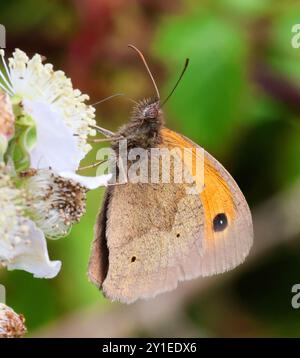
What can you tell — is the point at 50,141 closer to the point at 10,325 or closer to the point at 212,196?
the point at 10,325

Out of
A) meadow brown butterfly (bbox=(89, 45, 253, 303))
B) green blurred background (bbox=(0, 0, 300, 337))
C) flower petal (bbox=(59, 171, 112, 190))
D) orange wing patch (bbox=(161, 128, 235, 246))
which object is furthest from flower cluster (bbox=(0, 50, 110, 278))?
green blurred background (bbox=(0, 0, 300, 337))

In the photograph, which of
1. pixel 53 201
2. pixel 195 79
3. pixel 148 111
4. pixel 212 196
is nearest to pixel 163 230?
pixel 212 196

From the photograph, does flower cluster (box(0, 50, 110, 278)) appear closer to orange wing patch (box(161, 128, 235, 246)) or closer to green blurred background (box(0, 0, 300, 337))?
orange wing patch (box(161, 128, 235, 246))

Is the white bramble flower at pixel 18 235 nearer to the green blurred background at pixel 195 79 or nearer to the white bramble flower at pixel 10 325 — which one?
the white bramble flower at pixel 10 325
